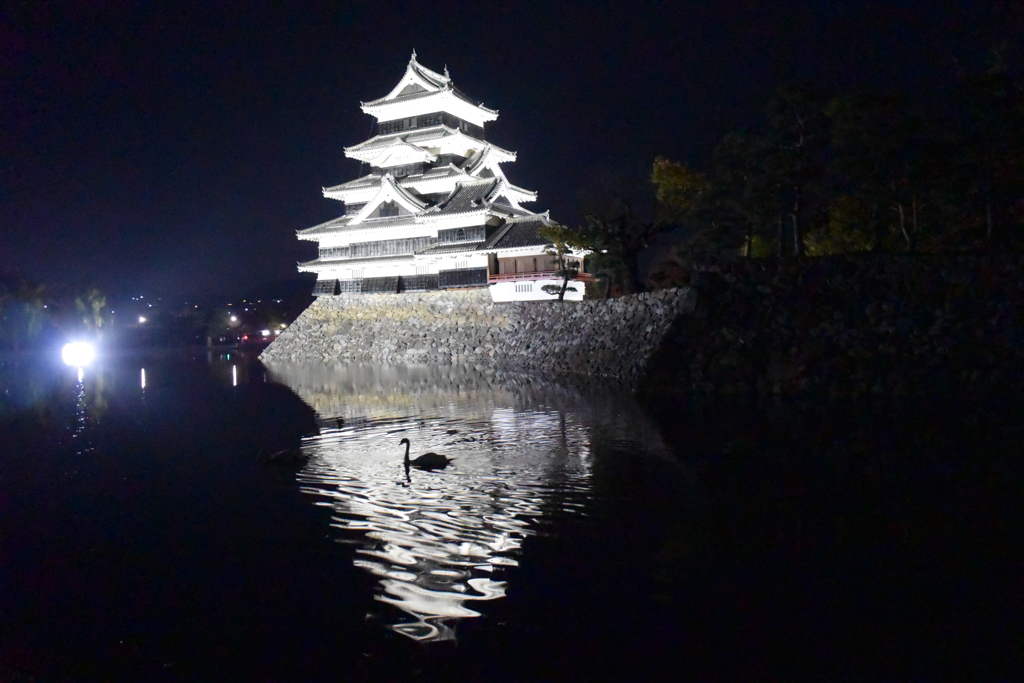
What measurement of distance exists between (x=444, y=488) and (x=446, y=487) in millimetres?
66

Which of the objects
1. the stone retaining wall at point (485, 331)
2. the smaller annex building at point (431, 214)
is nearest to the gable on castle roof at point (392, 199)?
the smaller annex building at point (431, 214)

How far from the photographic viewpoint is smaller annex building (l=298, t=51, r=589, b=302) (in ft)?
112

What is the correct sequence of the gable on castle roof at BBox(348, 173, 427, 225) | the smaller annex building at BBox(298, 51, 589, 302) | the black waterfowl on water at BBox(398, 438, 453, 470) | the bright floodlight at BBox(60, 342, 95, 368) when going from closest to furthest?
the black waterfowl on water at BBox(398, 438, 453, 470)
the smaller annex building at BBox(298, 51, 589, 302)
the gable on castle roof at BBox(348, 173, 427, 225)
the bright floodlight at BBox(60, 342, 95, 368)

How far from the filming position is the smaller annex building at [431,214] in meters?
34.0

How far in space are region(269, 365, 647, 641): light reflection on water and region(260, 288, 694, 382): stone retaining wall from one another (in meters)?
5.07

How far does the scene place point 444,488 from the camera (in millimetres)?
9383

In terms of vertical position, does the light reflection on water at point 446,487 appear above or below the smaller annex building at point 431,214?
below

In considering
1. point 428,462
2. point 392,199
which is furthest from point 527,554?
point 392,199

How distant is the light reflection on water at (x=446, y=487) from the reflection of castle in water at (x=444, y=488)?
0.6 inches

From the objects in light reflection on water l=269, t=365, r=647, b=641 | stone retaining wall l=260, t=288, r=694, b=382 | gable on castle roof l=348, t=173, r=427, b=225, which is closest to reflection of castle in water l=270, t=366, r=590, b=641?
light reflection on water l=269, t=365, r=647, b=641

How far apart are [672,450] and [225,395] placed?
15642mm

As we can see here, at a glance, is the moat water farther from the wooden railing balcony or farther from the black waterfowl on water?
the wooden railing balcony

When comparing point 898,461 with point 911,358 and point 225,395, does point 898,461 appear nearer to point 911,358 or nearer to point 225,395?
point 911,358

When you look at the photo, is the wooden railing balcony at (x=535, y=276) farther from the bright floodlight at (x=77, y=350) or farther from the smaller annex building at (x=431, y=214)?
the bright floodlight at (x=77, y=350)
